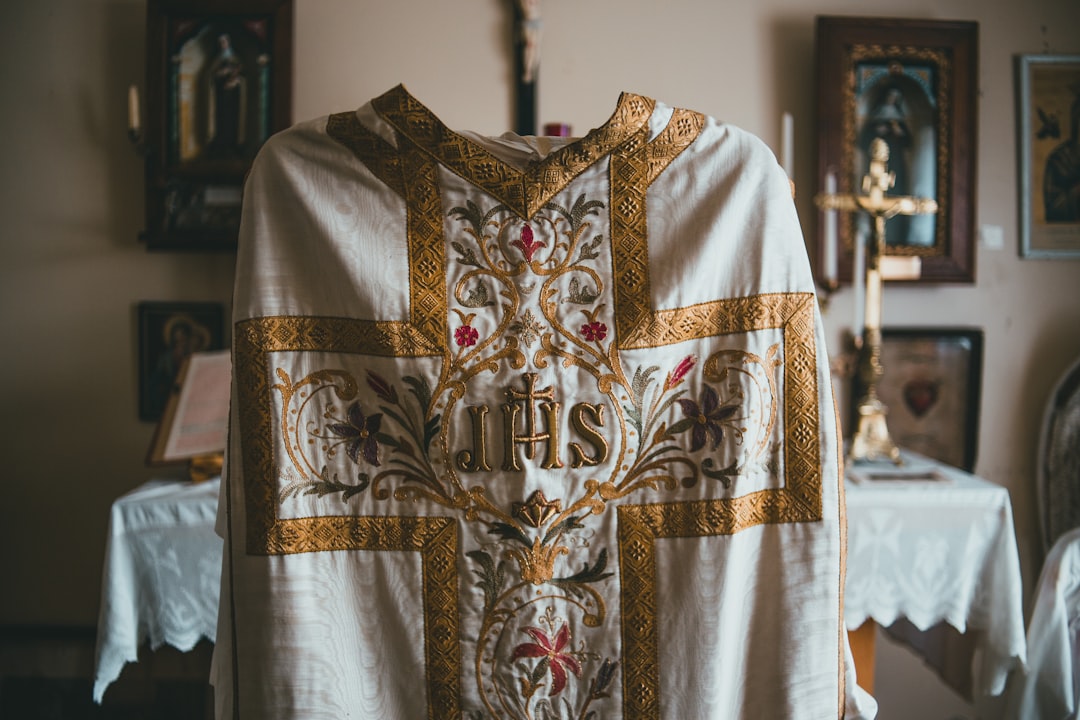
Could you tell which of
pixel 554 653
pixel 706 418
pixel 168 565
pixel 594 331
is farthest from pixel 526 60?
pixel 554 653

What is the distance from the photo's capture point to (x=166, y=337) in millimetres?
2566

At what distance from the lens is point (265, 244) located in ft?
3.98

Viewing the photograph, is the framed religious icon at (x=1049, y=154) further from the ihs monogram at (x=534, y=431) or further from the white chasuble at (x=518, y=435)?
the ihs monogram at (x=534, y=431)

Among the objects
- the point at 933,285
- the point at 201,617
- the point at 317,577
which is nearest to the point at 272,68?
the point at 201,617

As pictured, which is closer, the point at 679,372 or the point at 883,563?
the point at 679,372

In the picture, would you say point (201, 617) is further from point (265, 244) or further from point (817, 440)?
point (817, 440)

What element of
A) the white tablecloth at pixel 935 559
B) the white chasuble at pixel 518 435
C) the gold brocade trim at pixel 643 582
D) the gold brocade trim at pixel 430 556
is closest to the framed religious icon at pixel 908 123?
the white tablecloth at pixel 935 559

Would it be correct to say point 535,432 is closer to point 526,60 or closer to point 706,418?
point 706,418

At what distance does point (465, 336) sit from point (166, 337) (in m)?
1.76

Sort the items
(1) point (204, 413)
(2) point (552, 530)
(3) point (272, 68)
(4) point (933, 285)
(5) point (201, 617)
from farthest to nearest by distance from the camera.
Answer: (4) point (933, 285) < (3) point (272, 68) < (1) point (204, 413) < (5) point (201, 617) < (2) point (552, 530)

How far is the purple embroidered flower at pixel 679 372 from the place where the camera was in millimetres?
1227

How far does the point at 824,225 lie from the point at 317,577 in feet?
6.63

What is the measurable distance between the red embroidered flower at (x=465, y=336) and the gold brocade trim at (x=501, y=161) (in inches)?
7.9

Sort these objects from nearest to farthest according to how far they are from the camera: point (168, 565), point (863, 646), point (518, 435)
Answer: point (518, 435) → point (168, 565) → point (863, 646)
